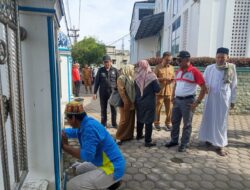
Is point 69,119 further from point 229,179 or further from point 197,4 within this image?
point 197,4

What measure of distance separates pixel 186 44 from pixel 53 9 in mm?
9076

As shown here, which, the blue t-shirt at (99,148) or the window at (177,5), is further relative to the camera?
the window at (177,5)

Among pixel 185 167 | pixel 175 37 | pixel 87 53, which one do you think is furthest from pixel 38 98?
pixel 87 53

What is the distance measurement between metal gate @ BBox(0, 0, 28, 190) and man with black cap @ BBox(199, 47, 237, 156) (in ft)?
10.4

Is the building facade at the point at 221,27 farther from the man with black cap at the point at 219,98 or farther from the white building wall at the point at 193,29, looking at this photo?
the man with black cap at the point at 219,98

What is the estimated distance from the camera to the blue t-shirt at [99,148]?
2.35m

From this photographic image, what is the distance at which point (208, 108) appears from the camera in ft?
13.7

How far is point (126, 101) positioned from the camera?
4.30 meters

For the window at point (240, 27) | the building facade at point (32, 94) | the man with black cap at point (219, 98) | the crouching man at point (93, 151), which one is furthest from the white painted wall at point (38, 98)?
the window at point (240, 27)

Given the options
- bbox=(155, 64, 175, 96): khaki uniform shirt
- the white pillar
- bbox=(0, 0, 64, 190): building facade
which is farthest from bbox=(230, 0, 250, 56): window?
the white pillar

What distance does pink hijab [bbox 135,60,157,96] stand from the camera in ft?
13.5

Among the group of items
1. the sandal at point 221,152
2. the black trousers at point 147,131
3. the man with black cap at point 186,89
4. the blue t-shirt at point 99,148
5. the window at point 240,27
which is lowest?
the sandal at point 221,152

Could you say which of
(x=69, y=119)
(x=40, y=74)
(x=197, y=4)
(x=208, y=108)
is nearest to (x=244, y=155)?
(x=208, y=108)

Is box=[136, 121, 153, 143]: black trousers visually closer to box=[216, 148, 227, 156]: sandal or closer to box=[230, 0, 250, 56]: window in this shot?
box=[216, 148, 227, 156]: sandal
